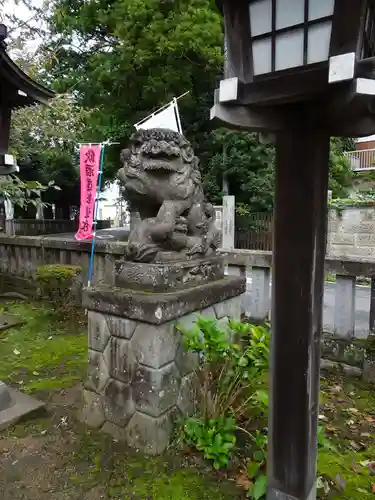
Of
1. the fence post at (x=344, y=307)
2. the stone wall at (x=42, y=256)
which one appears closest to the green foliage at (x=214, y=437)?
the fence post at (x=344, y=307)

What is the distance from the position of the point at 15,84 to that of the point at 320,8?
2881mm

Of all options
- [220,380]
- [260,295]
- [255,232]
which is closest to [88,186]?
[260,295]

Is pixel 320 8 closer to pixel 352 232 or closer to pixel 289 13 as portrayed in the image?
pixel 289 13

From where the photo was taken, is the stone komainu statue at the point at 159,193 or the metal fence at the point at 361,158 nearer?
the stone komainu statue at the point at 159,193

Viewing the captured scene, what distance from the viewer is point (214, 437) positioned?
2543mm

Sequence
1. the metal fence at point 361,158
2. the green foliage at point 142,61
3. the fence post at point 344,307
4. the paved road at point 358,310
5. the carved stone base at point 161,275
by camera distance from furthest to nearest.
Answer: the metal fence at point 361,158
the green foliage at point 142,61
the paved road at point 358,310
the fence post at point 344,307
the carved stone base at point 161,275

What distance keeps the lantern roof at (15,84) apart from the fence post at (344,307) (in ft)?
11.5

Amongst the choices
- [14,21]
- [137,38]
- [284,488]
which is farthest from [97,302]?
[137,38]

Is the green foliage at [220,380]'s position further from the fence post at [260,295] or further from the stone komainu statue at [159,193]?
the fence post at [260,295]

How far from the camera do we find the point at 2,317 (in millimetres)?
5898

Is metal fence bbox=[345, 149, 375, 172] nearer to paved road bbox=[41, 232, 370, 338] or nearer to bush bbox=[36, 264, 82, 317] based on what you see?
paved road bbox=[41, 232, 370, 338]

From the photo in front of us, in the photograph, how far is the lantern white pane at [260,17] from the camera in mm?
1646

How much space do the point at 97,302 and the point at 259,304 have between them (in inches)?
93.0

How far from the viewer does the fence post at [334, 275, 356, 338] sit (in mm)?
4047
